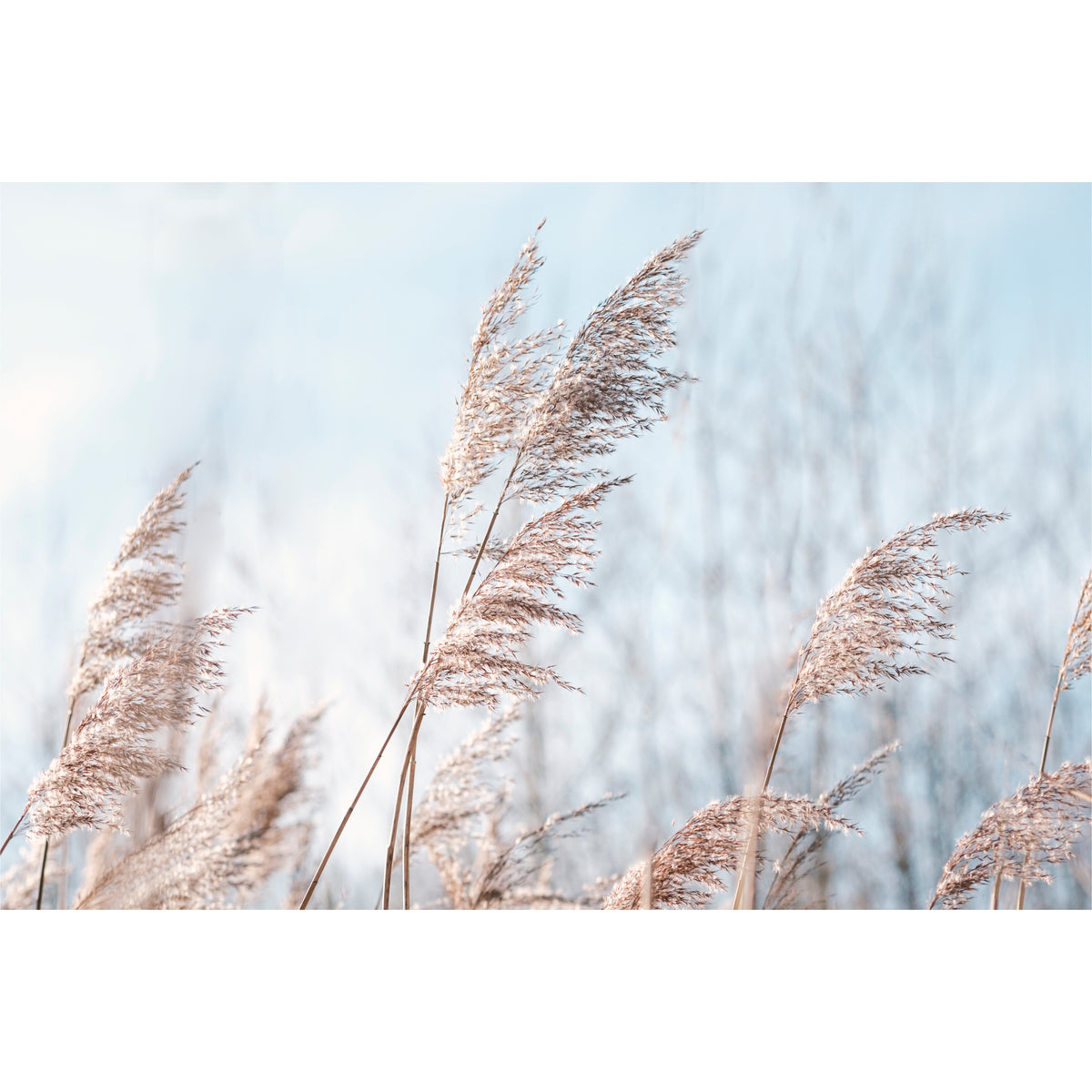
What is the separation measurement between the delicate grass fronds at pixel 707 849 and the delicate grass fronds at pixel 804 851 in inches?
3.4

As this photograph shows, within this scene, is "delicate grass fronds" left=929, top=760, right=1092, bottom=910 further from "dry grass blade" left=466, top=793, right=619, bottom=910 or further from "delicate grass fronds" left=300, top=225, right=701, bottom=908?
"delicate grass fronds" left=300, top=225, right=701, bottom=908

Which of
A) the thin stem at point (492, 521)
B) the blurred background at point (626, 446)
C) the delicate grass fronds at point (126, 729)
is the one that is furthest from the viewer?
the blurred background at point (626, 446)

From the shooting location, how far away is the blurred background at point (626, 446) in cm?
141

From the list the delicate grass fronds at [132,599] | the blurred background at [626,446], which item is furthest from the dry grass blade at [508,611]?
the delicate grass fronds at [132,599]

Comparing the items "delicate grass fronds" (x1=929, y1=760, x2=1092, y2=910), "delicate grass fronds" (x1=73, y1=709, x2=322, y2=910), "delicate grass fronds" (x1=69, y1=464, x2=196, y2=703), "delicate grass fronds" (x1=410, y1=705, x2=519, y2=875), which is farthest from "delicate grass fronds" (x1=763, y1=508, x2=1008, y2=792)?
"delicate grass fronds" (x1=69, y1=464, x2=196, y2=703)

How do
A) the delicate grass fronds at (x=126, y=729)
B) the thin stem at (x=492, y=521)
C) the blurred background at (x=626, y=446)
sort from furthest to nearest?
the blurred background at (x=626, y=446) < the thin stem at (x=492, y=521) < the delicate grass fronds at (x=126, y=729)

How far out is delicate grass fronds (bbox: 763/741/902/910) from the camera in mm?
1285

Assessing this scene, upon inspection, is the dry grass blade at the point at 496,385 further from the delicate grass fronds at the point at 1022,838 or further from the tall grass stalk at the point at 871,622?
the delicate grass fronds at the point at 1022,838
